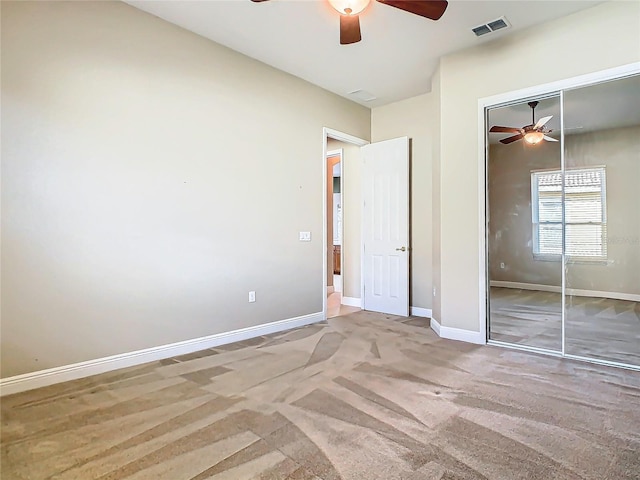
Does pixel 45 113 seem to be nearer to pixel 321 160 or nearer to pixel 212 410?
pixel 212 410

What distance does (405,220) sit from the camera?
17.3 feet

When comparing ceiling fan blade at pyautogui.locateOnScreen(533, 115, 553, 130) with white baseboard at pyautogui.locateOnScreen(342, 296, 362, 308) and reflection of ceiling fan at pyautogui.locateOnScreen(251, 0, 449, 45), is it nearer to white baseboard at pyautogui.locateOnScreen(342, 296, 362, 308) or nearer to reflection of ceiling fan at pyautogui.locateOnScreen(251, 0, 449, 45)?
reflection of ceiling fan at pyautogui.locateOnScreen(251, 0, 449, 45)

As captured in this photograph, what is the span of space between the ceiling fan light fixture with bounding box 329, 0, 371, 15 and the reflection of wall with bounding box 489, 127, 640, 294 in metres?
2.30

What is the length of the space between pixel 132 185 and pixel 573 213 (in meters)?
4.25

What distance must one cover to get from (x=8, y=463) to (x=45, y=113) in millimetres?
2332

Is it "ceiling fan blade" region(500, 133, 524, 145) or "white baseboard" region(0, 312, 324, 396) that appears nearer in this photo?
"white baseboard" region(0, 312, 324, 396)

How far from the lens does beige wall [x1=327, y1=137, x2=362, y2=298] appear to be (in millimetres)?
5934

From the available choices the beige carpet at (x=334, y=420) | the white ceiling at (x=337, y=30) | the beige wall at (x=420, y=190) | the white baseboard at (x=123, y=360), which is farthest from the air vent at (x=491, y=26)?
the white baseboard at (x=123, y=360)

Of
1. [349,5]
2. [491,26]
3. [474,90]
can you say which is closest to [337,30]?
[349,5]

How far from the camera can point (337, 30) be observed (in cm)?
357

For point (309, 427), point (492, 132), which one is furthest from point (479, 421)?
point (492, 132)

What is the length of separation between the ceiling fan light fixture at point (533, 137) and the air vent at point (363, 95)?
81.6 inches

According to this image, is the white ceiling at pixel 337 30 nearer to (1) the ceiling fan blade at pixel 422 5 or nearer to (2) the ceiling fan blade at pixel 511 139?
(1) the ceiling fan blade at pixel 422 5

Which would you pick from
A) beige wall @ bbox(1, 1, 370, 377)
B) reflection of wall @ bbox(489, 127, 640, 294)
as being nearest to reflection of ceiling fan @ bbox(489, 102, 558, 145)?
reflection of wall @ bbox(489, 127, 640, 294)
